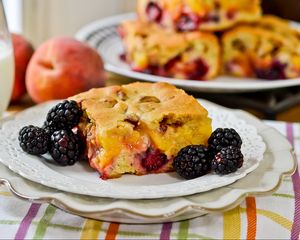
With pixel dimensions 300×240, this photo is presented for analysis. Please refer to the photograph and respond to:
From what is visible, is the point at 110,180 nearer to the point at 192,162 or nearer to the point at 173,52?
the point at 192,162

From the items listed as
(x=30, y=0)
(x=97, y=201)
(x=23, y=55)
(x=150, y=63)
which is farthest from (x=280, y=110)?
(x=30, y=0)

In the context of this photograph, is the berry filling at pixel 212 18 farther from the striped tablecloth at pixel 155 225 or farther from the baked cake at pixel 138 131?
the striped tablecloth at pixel 155 225

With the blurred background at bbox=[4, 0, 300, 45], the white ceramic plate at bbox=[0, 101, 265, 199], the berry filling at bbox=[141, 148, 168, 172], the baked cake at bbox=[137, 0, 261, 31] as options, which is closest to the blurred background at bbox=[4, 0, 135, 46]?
the blurred background at bbox=[4, 0, 300, 45]

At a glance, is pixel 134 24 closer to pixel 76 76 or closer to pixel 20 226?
pixel 76 76

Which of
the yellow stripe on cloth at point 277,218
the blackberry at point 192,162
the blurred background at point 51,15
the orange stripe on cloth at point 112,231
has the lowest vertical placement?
the blurred background at point 51,15

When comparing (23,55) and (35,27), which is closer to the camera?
(23,55)

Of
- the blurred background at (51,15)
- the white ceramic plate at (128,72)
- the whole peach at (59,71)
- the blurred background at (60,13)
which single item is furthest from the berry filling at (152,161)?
the blurred background at (51,15)

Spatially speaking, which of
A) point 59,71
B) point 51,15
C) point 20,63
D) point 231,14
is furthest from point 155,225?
point 51,15

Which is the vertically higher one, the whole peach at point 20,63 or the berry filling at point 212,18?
the berry filling at point 212,18
